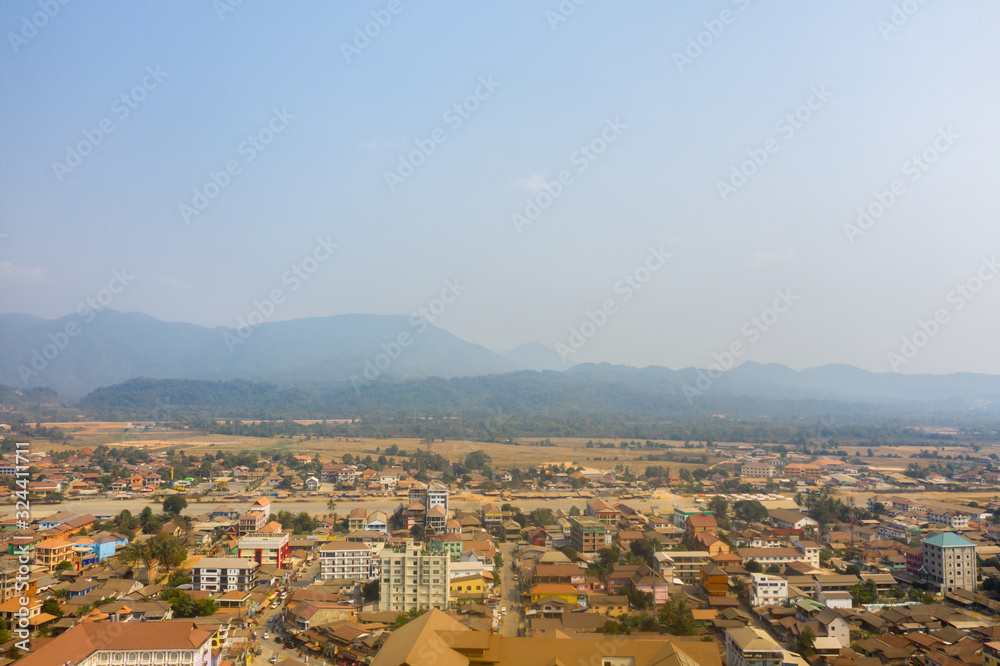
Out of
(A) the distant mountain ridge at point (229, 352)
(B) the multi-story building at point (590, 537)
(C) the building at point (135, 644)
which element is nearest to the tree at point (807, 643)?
(B) the multi-story building at point (590, 537)

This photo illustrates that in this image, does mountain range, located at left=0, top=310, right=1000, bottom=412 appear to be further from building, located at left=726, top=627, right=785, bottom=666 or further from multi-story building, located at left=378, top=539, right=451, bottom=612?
building, located at left=726, top=627, right=785, bottom=666

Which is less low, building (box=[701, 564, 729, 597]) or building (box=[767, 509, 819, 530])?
building (box=[701, 564, 729, 597])

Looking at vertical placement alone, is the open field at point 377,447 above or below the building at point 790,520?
below

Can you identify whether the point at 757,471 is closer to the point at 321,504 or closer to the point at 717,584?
the point at 717,584

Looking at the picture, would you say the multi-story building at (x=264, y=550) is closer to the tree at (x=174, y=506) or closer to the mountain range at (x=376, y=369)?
the tree at (x=174, y=506)

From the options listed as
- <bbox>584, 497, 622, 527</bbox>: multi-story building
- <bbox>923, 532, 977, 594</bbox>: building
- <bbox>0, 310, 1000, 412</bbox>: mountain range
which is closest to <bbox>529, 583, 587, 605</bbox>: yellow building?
<bbox>584, 497, 622, 527</bbox>: multi-story building
